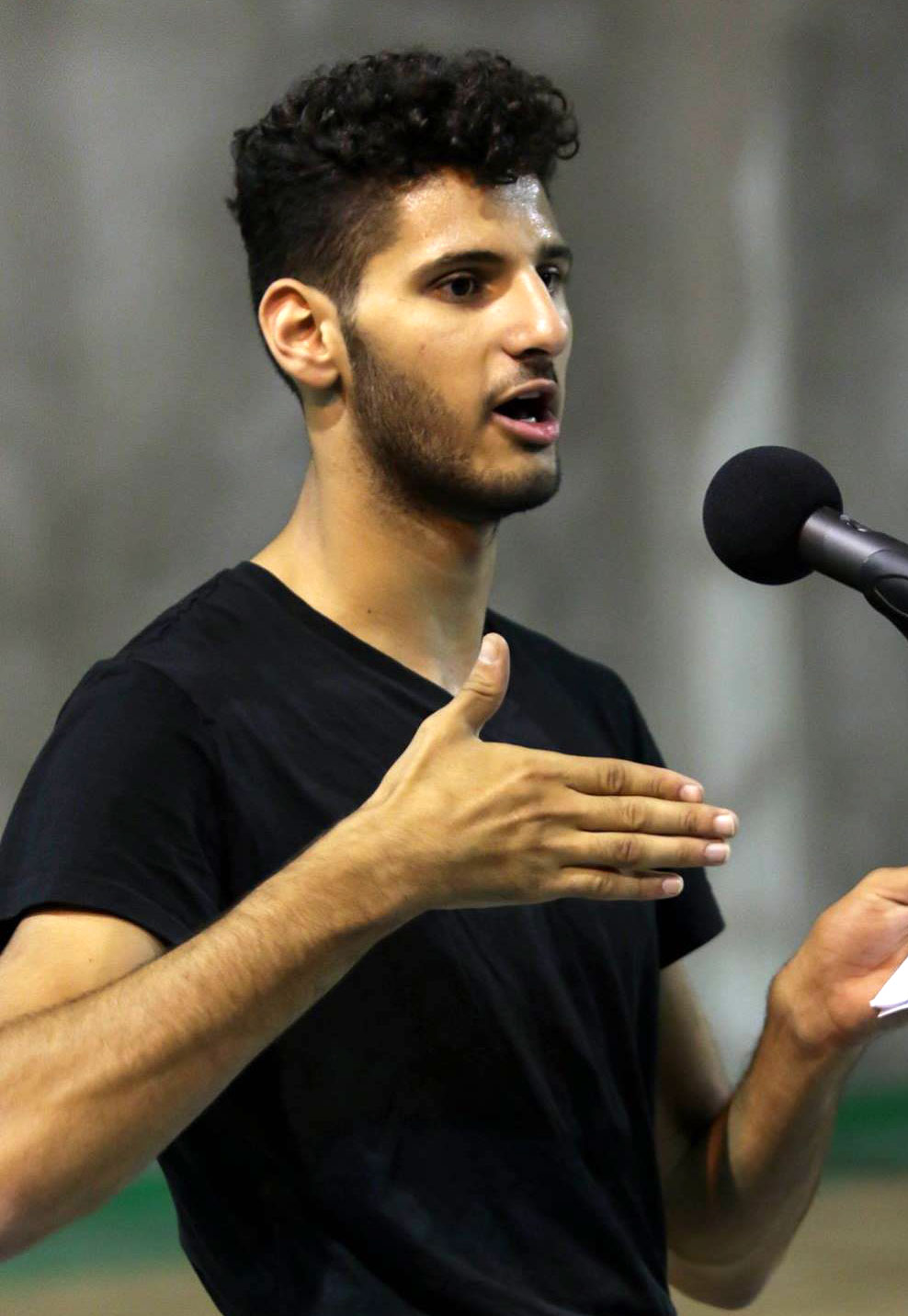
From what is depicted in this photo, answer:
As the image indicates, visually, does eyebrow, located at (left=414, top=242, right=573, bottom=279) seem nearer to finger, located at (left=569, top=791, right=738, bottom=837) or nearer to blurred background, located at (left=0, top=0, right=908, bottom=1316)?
finger, located at (left=569, top=791, right=738, bottom=837)

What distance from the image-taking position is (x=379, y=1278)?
1414 mm

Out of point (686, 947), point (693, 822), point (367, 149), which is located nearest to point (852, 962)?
point (686, 947)

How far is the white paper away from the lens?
4.67 feet

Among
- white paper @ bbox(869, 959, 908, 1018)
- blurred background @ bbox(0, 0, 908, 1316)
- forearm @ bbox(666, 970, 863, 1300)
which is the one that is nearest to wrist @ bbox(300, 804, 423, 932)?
white paper @ bbox(869, 959, 908, 1018)

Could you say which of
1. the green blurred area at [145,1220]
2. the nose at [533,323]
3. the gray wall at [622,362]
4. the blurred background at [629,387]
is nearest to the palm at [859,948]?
the nose at [533,323]

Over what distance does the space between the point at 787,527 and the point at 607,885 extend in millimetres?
272

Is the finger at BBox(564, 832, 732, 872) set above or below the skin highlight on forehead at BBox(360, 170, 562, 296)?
below

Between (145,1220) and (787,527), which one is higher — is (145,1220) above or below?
below

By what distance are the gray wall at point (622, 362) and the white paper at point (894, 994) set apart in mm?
2479

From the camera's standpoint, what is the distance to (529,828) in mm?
1228

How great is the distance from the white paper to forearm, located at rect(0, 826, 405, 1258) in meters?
0.42

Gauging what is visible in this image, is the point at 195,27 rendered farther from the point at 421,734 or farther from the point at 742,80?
the point at 421,734

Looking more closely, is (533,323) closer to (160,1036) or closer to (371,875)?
(371,875)

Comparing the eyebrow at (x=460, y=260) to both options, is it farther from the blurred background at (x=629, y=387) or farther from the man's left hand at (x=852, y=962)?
the blurred background at (x=629, y=387)
